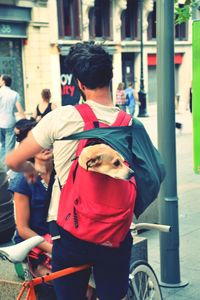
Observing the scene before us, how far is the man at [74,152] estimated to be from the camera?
2.60 meters

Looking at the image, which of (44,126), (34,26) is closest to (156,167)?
(44,126)

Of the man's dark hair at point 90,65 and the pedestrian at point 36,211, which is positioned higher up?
Answer: the man's dark hair at point 90,65

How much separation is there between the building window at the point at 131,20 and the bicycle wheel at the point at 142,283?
28.3m

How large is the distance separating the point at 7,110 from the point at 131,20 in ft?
72.5

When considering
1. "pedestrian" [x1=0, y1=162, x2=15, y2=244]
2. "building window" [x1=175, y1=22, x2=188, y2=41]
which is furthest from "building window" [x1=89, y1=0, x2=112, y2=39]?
"pedestrian" [x1=0, y1=162, x2=15, y2=244]

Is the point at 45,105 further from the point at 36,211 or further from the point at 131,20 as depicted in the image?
the point at 131,20

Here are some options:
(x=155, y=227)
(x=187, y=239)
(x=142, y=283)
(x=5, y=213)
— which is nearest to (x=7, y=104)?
(x=5, y=213)

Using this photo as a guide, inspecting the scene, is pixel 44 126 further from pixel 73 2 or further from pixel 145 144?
pixel 73 2

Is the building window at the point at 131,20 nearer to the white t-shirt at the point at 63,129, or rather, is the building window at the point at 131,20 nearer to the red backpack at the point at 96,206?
the white t-shirt at the point at 63,129

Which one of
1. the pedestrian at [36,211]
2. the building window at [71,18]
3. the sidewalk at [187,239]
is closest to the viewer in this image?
the pedestrian at [36,211]

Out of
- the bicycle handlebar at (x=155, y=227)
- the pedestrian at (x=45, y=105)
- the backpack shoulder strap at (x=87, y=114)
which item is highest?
the backpack shoulder strap at (x=87, y=114)

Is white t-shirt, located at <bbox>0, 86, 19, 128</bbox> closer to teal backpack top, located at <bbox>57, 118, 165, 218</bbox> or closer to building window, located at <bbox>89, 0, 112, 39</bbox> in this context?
teal backpack top, located at <bbox>57, 118, 165, 218</bbox>

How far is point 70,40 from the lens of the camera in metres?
27.0

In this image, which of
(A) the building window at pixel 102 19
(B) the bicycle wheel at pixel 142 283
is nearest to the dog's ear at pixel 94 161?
(B) the bicycle wheel at pixel 142 283
